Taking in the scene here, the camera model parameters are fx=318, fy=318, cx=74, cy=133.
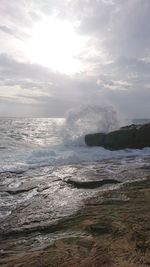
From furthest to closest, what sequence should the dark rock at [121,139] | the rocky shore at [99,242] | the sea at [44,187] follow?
the dark rock at [121,139]
the sea at [44,187]
the rocky shore at [99,242]

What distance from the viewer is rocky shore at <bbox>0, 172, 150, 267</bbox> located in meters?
4.66

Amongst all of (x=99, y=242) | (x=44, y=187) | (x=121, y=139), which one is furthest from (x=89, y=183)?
(x=121, y=139)

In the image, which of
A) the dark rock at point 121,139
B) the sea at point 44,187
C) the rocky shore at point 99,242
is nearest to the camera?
the rocky shore at point 99,242

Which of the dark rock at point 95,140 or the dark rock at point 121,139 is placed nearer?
the dark rock at point 121,139

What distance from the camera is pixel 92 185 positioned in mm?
10664

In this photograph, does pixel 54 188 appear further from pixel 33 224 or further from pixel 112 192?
pixel 33 224

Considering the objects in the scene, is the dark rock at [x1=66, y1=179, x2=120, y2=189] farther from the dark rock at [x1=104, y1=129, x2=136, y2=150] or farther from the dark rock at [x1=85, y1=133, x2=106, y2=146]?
the dark rock at [x1=85, y1=133, x2=106, y2=146]

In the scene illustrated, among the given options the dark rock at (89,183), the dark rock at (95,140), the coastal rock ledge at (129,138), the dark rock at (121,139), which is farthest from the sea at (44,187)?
the dark rock at (95,140)

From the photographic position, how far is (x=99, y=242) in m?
5.32

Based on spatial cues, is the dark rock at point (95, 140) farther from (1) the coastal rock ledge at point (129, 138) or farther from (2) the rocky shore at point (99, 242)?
(2) the rocky shore at point (99, 242)

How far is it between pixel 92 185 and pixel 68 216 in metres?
3.54

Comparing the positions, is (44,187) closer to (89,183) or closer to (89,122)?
(89,183)

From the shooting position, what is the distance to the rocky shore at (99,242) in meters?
4.66

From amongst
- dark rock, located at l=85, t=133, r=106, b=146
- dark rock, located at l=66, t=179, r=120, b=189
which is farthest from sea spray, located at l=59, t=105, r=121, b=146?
dark rock, located at l=66, t=179, r=120, b=189
